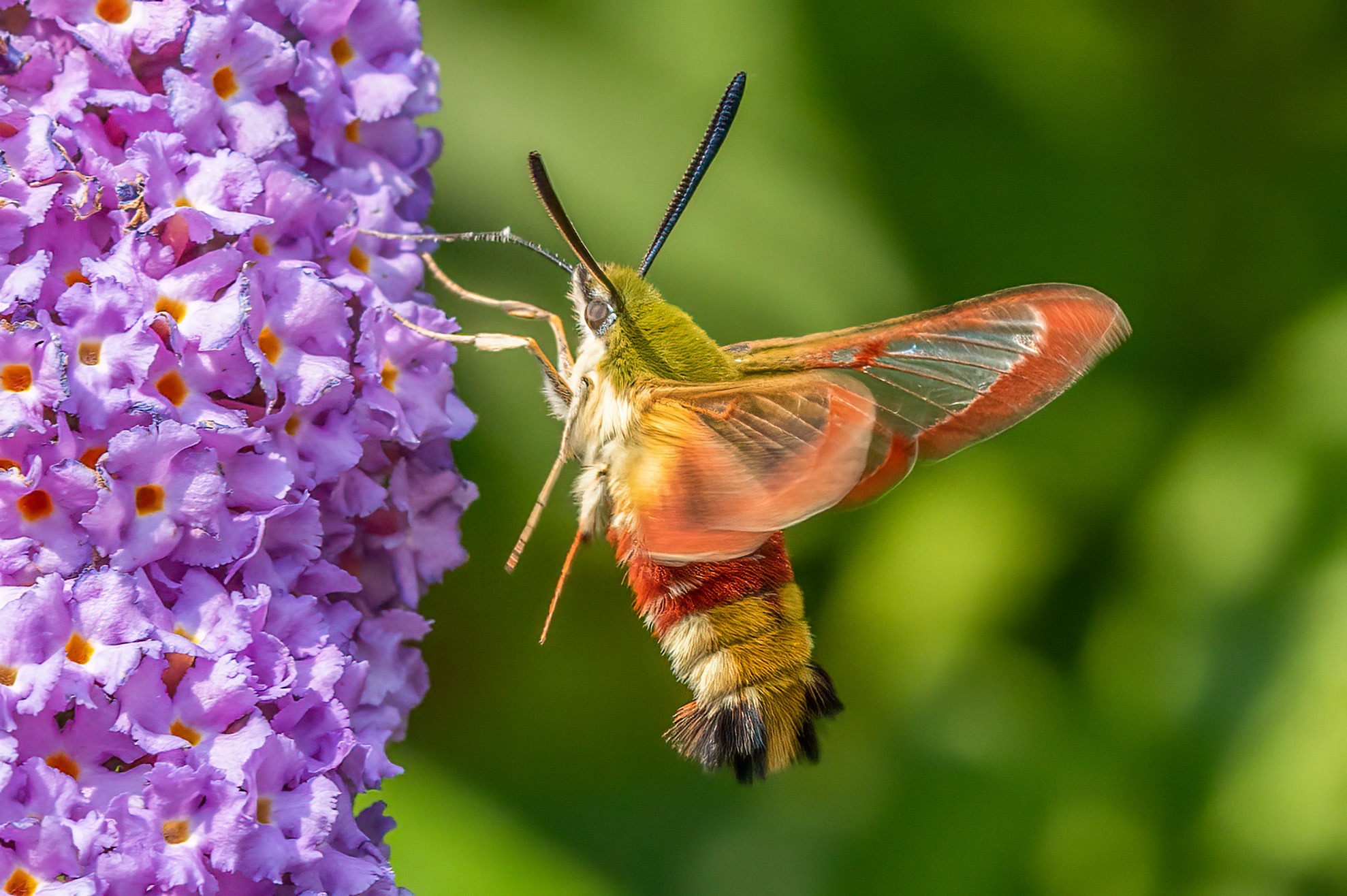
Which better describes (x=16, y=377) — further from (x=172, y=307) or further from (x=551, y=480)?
(x=551, y=480)

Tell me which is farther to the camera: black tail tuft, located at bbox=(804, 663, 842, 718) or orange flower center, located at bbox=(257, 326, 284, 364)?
black tail tuft, located at bbox=(804, 663, 842, 718)

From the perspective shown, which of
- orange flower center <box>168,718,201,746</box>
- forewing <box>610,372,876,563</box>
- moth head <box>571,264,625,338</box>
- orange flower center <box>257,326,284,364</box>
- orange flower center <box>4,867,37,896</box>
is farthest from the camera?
moth head <box>571,264,625,338</box>

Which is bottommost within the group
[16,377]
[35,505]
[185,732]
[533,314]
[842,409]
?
[185,732]

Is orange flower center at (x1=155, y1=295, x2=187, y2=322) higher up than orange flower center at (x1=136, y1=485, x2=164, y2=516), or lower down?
higher up

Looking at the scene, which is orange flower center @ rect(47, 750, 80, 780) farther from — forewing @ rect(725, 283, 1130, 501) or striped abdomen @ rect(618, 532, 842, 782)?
forewing @ rect(725, 283, 1130, 501)

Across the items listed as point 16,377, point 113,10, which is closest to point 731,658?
point 16,377

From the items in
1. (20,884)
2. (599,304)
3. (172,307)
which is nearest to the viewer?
(20,884)

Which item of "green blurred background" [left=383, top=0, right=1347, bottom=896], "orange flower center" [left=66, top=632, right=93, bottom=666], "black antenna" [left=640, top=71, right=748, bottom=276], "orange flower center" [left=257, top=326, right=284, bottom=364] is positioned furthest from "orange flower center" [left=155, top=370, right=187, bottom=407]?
"green blurred background" [left=383, top=0, right=1347, bottom=896]
